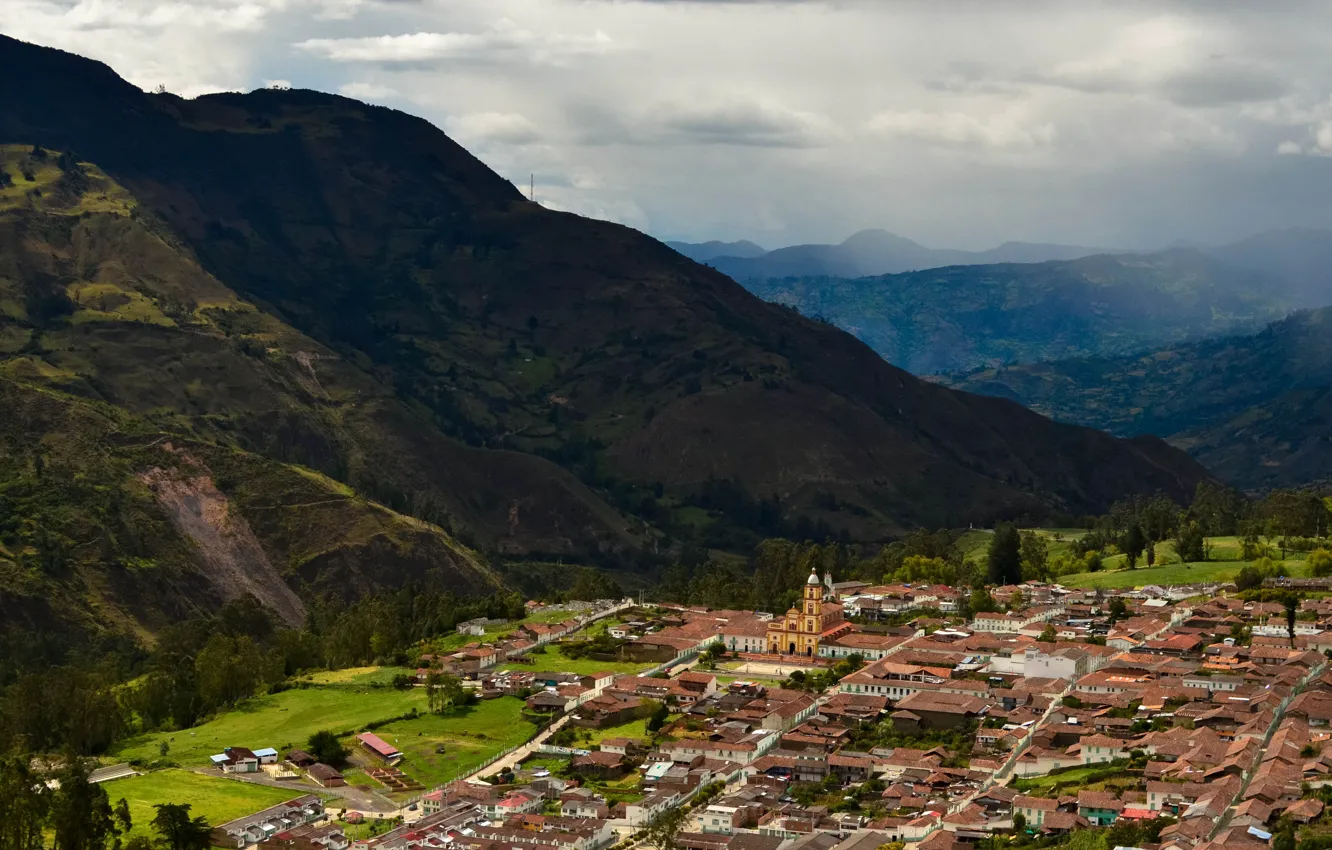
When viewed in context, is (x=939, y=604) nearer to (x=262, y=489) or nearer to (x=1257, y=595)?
(x=1257, y=595)

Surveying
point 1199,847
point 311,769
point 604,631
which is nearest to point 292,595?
point 604,631

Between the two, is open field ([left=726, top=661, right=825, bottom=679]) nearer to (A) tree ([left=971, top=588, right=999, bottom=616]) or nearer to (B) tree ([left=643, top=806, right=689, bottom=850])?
(A) tree ([left=971, top=588, right=999, bottom=616])

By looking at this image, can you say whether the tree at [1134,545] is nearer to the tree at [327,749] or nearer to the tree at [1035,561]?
the tree at [1035,561]

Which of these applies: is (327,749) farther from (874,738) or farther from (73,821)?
(874,738)

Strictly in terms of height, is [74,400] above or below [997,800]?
above

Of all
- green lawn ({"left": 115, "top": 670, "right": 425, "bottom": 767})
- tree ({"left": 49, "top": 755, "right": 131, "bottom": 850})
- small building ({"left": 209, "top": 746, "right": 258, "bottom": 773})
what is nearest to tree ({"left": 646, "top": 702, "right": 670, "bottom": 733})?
green lawn ({"left": 115, "top": 670, "right": 425, "bottom": 767})
